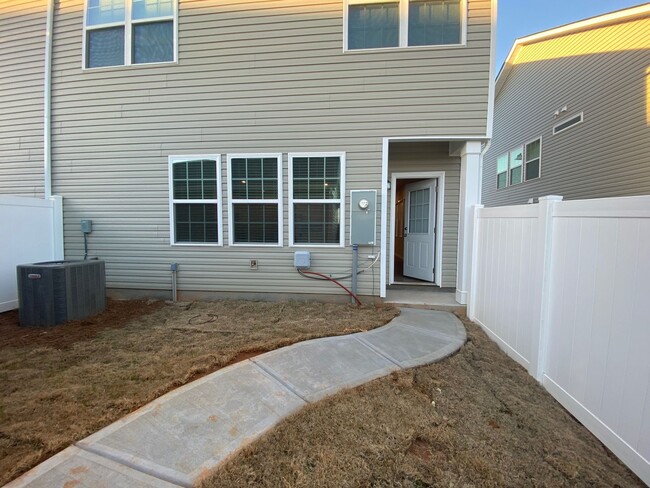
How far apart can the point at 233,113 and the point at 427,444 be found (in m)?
5.08

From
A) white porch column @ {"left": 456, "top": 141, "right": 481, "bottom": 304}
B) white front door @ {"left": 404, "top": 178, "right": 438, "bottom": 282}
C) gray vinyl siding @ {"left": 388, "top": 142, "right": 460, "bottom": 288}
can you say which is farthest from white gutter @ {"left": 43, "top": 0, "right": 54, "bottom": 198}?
white porch column @ {"left": 456, "top": 141, "right": 481, "bottom": 304}

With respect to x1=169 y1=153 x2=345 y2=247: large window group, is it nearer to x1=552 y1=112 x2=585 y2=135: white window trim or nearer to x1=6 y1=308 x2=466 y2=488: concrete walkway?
x1=6 y1=308 x2=466 y2=488: concrete walkway

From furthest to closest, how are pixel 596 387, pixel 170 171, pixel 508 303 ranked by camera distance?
pixel 170 171 → pixel 508 303 → pixel 596 387

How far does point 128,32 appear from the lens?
539 centimetres

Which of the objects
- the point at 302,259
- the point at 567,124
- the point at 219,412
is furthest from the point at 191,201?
the point at 567,124

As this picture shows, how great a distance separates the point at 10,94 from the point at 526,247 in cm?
854

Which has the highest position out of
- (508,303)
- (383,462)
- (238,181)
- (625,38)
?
(625,38)

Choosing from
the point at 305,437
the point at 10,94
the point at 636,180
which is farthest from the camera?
the point at 636,180

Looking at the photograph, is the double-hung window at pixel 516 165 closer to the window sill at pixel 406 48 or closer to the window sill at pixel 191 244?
the window sill at pixel 406 48

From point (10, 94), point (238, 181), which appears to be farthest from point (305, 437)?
point (10, 94)

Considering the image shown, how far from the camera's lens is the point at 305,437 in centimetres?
201

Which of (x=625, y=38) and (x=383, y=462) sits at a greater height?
(x=625, y=38)

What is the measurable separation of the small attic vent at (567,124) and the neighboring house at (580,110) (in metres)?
0.03

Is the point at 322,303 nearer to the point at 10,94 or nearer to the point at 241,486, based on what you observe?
the point at 241,486
